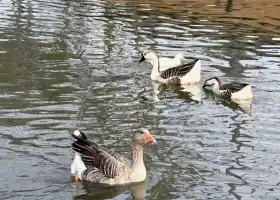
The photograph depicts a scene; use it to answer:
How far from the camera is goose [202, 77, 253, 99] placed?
47.6 feet

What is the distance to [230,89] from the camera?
49.1 ft

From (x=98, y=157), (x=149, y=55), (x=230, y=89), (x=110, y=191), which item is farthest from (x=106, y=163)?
(x=149, y=55)

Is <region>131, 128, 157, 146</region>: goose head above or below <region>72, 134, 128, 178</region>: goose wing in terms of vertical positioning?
above

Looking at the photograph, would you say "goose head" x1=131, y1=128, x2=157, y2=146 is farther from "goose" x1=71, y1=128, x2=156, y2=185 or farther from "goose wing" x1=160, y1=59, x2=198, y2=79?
"goose wing" x1=160, y1=59, x2=198, y2=79

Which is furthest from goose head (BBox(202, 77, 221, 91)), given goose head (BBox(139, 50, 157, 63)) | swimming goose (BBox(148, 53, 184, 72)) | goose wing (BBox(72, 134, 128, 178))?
goose wing (BBox(72, 134, 128, 178))

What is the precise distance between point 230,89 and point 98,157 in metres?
6.24

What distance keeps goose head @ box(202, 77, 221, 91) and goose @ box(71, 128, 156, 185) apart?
6117 millimetres

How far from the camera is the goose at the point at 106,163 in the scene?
9344 mm

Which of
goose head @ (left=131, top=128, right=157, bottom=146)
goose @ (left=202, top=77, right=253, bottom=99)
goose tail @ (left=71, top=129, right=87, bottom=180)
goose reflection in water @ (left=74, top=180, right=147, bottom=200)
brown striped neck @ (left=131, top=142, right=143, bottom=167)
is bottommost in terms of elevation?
goose @ (left=202, top=77, right=253, bottom=99)

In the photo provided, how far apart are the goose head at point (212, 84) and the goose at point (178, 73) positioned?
0.40 m

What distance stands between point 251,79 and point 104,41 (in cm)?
586

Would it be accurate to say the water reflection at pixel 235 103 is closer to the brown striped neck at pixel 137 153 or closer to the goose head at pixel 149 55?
the goose head at pixel 149 55

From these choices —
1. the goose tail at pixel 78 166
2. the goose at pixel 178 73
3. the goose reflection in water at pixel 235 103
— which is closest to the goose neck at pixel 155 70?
the goose at pixel 178 73

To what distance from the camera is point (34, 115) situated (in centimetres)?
1243
